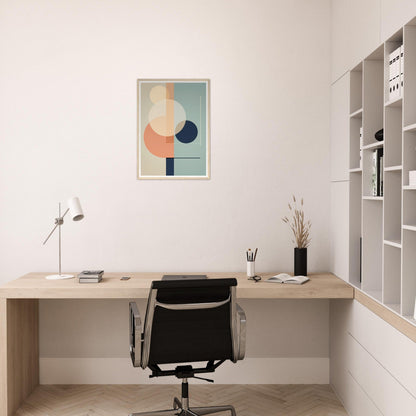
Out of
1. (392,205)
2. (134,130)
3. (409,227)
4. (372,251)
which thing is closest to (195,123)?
(134,130)

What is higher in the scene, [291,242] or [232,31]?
[232,31]

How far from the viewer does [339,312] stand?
3512 mm

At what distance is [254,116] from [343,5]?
949 mm

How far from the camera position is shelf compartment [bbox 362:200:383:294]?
304 centimetres

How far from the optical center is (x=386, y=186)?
2.62 m

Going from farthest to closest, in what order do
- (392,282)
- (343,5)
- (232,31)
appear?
(232,31) → (343,5) → (392,282)

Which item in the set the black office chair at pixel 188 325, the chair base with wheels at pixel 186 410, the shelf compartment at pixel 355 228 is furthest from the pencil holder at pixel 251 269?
the chair base with wheels at pixel 186 410

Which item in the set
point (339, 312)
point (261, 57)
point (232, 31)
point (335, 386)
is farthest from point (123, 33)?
point (335, 386)

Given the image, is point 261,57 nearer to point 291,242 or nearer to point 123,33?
point 123,33

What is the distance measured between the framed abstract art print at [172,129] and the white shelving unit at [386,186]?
1.09 meters

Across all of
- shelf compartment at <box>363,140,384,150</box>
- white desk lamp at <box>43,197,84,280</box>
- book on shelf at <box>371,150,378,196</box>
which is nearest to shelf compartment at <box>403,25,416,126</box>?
shelf compartment at <box>363,140,384,150</box>

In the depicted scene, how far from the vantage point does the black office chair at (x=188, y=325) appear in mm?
2592

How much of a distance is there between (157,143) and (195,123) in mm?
316

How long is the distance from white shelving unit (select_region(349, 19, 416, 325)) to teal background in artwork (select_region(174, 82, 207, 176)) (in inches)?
42.2
